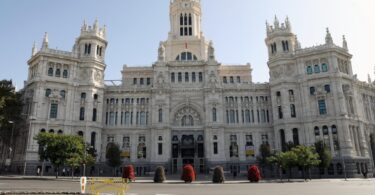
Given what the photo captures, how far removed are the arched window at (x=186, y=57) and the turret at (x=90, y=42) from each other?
Result: 67.2ft

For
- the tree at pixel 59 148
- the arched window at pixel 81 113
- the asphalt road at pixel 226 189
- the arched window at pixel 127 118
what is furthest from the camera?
the arched window at pixel 127 118

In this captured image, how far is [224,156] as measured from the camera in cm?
6475

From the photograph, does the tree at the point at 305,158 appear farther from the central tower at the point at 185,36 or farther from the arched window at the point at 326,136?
the central tower at the point at 185,36

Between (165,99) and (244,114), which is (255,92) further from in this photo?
(165,99)

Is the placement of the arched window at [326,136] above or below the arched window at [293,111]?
below

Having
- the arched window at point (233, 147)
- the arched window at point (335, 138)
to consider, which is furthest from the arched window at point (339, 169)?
the arched window at point (233, 147)

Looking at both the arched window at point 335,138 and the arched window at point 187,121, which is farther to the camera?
the arched window at point 187,121

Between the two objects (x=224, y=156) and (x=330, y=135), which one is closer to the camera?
(x=330, y=135)

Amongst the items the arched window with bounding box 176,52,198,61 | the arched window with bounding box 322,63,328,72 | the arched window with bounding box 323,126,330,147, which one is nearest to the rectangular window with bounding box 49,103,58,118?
the arched window with bounding box 176,52,198,61

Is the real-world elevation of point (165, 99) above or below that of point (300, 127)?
above

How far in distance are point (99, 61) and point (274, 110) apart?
1698 inches

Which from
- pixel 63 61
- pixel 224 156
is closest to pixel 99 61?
pixel 63 61

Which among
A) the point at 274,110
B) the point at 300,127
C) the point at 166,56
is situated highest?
the point at 166,56

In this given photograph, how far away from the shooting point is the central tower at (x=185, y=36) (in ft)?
255
